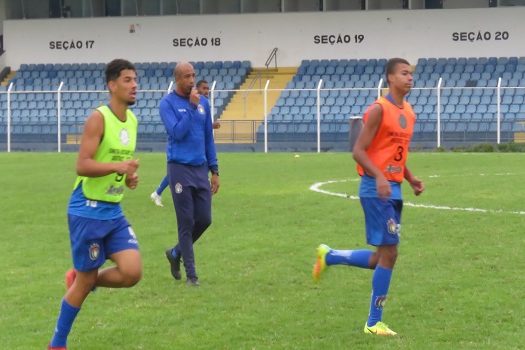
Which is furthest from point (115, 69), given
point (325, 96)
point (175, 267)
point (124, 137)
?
point (325, 96)

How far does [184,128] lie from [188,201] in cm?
72

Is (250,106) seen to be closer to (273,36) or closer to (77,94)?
(273,36)

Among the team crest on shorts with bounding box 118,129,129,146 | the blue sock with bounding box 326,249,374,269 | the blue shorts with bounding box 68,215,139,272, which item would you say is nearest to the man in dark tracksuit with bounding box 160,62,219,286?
the blue sock with bounding box 326,249,374,269

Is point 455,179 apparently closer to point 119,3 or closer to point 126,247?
point 126,247

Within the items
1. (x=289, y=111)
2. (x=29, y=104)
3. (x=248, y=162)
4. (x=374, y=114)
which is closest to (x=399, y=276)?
(x=374, y=114)

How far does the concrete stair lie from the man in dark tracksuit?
89.2 ft

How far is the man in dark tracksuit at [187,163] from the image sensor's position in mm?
10727

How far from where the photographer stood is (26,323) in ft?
→ 29.6

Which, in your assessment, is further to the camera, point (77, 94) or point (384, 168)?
point (77, 94)

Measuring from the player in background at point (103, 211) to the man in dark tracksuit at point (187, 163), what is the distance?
9.34 feet

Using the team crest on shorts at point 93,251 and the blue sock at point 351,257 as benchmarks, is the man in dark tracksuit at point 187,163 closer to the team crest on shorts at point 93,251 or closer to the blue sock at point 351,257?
the blue sock at point 351,257

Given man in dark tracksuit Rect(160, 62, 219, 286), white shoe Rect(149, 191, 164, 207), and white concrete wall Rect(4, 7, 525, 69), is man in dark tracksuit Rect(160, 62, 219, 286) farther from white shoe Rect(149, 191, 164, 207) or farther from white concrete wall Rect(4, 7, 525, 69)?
white concrete wall Rect(4, 7, 525, 69)

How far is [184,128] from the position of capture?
10703 millimetres

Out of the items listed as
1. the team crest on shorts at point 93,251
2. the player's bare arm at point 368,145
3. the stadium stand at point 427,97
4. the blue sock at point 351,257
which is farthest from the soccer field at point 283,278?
the stadium stand at point 427,97
